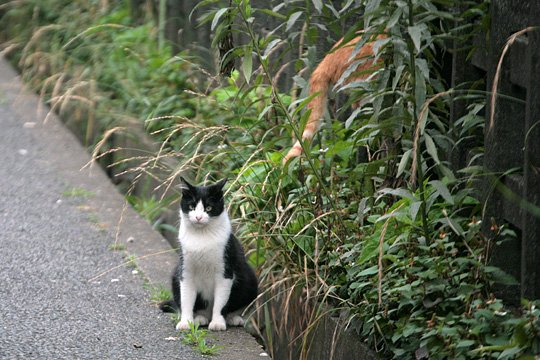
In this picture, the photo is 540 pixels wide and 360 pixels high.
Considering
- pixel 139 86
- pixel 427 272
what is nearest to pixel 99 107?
pixel 139 86

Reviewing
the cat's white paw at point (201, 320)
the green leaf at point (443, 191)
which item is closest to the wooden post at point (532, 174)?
the green leaf at point (443, 191)

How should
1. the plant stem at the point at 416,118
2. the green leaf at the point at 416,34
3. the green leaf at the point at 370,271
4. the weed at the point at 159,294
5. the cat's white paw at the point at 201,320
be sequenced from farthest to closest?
the weed at the point at 159,294, the cat's white paw at the point at 201,320, the green leaf at the point at 370,271, the plant stem at the point at 416,118, the green leaf at the point at 416,34

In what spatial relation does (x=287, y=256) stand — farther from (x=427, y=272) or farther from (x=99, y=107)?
(x=99, y=107)

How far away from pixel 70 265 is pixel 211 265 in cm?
126

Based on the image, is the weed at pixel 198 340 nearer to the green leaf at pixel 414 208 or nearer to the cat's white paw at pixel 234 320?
the cat's white paw at pixel 234 320

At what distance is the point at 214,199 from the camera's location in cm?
488

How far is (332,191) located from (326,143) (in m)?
0.43

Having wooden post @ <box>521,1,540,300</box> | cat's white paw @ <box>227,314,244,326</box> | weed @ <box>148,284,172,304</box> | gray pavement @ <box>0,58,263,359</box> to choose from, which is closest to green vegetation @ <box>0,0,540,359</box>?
wooden post @ <box>521,1,540,300</box>

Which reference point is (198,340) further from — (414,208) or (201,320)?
(414,208)

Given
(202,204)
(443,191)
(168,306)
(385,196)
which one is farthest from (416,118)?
(168,306)

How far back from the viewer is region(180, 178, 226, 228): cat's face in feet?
15.8

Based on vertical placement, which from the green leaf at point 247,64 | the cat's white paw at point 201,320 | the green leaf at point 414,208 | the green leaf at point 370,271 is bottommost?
the cat's white paw at point 201,320

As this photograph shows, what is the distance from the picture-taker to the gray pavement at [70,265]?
464 centimetres

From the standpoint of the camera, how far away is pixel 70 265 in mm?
5785
